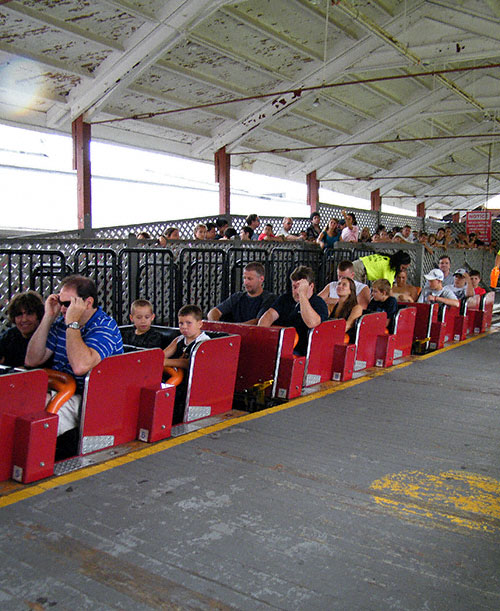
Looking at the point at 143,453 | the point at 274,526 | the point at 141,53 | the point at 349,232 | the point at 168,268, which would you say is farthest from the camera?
the point at 141,53

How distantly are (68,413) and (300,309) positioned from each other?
249cm

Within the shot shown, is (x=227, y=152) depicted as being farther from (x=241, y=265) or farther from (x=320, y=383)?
(x=320, y=383)

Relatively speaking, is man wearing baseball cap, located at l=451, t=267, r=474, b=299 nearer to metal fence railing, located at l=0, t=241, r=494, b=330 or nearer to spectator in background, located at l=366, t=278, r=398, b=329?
metal fence railing, located at l=0, t=241, r=494, b=330

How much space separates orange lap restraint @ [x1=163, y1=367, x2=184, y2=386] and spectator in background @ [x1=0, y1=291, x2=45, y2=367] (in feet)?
3.15

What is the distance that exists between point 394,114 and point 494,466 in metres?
16.5

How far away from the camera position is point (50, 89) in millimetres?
12859

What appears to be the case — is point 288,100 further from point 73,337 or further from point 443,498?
point 443,498

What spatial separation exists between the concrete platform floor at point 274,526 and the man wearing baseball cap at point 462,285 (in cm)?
561

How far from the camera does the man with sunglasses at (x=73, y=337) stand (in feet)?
11.2

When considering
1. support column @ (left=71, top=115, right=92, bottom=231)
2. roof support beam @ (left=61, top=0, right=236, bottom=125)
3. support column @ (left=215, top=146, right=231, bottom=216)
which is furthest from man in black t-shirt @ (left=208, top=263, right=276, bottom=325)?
support column @ (left=215, top=146, right=231, bottom=216)

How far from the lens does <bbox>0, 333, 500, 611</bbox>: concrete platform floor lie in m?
2.12

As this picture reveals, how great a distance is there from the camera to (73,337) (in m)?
3.43

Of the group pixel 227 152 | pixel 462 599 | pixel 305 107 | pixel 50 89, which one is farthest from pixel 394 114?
pixel 462 599

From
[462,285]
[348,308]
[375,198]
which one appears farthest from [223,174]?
[348,308]
